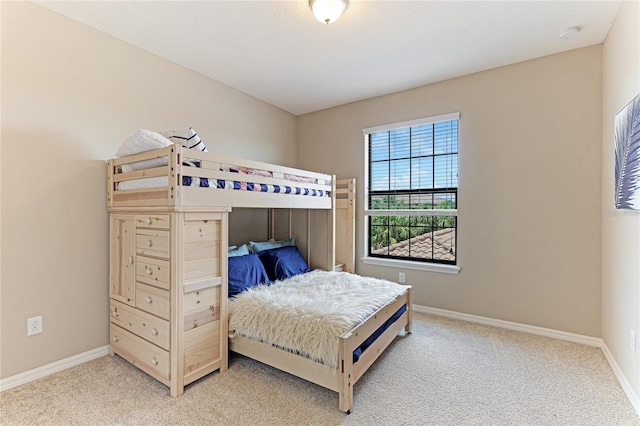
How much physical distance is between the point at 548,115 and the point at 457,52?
1.03m

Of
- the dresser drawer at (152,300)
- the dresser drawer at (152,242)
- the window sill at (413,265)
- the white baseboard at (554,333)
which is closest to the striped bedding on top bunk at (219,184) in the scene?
the dresser drawer at (152,242)

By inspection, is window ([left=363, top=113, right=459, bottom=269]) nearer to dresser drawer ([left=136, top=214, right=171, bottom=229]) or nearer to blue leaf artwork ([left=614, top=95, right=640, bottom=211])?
blue leaf artwork ([left=614, top=95, right=640, bottom=211])

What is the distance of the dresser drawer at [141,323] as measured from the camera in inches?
78.6

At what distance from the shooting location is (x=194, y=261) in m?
2.04

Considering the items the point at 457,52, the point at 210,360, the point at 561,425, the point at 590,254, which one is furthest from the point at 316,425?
the point at 457,52

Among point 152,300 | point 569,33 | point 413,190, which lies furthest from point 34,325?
point 569,33

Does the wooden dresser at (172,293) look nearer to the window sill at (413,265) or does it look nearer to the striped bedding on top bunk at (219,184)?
the striped bedding on top bunk at (219,184)

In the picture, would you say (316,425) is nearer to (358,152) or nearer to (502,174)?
(502,174)

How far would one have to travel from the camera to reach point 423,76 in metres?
3.20

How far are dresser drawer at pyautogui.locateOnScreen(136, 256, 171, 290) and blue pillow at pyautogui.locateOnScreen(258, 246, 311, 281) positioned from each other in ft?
3.99

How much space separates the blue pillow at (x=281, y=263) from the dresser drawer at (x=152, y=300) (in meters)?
1.20

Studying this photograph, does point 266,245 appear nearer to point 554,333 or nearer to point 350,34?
point 350,34

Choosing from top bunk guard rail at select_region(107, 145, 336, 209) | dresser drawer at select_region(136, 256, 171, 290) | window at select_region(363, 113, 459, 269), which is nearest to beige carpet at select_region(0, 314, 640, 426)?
dresser drawer at select_region(136, 256, 171, 290)

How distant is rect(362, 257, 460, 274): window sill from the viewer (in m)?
3.29
